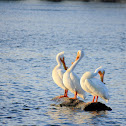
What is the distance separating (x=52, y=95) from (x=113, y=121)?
3.89 metres

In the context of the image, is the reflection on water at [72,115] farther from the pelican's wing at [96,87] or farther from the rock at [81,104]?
the pelican's wing at [96,87]

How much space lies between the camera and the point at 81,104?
539 inches

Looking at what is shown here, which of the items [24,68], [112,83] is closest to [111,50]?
[24,68]

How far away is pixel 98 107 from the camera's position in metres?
13.5

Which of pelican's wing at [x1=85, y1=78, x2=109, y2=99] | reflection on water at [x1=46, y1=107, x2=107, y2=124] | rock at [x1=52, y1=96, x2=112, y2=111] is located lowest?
reflection on water at [x1=46, y1=107, x2=107, y2=124]

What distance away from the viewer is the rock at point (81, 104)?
13.4 meters

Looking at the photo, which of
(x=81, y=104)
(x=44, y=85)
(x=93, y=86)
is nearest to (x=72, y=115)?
(x=81, y=104)

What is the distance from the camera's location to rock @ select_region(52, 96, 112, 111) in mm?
13438

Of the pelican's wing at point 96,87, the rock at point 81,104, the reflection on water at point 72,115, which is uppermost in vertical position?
the pelican's wing at point 96,87

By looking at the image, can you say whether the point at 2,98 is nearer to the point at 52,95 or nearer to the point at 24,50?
the point at 52,95

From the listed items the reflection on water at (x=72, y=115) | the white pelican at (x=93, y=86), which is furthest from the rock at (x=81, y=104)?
the white pelican at (x=93, y=86)

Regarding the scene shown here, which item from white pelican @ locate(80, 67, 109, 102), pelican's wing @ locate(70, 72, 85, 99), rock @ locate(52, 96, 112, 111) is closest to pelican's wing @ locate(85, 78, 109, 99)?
white pelican @ locate(80, 67, 109, 102)

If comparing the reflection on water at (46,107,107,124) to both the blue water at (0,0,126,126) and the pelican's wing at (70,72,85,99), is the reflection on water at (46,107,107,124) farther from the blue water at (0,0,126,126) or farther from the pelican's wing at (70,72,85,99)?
the pelican's wing at (70,72,85,99)

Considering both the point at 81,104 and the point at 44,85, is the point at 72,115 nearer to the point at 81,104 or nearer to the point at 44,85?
the point at 81,104
